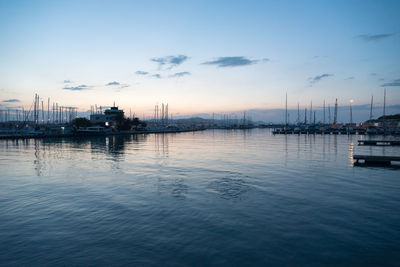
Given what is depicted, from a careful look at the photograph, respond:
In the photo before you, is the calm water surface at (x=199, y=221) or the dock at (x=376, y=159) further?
the dock at (x=376, y=159)

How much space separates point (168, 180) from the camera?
2170 cm

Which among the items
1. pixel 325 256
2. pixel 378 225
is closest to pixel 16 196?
pixel 325 256

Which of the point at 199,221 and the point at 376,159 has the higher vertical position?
the point at 376,159

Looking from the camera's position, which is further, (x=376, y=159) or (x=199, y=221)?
(x=376, y=159)

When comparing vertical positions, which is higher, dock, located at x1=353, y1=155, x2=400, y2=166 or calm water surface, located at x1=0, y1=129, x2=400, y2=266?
dock, located at x1=353, y1=155, x2=400, y2=166

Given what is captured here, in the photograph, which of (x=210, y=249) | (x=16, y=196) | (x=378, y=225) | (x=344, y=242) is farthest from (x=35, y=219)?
(x=378, y=225)

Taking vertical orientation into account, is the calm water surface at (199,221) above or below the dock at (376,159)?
below

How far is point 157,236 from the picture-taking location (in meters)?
10.8

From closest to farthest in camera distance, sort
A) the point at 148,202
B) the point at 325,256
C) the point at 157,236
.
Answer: the point at 325,256 → the point at 157,236 → the point at 148,202

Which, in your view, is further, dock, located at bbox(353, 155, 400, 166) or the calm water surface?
dock, located at bbox(353, 155, 400, 166)

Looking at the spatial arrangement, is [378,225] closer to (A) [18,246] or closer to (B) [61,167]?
(A) [18,246]

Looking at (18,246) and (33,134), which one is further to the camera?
(33,134)

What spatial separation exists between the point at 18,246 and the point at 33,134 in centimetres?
10256

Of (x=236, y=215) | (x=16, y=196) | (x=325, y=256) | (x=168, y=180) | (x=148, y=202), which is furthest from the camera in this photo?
(x=168, y=180)
